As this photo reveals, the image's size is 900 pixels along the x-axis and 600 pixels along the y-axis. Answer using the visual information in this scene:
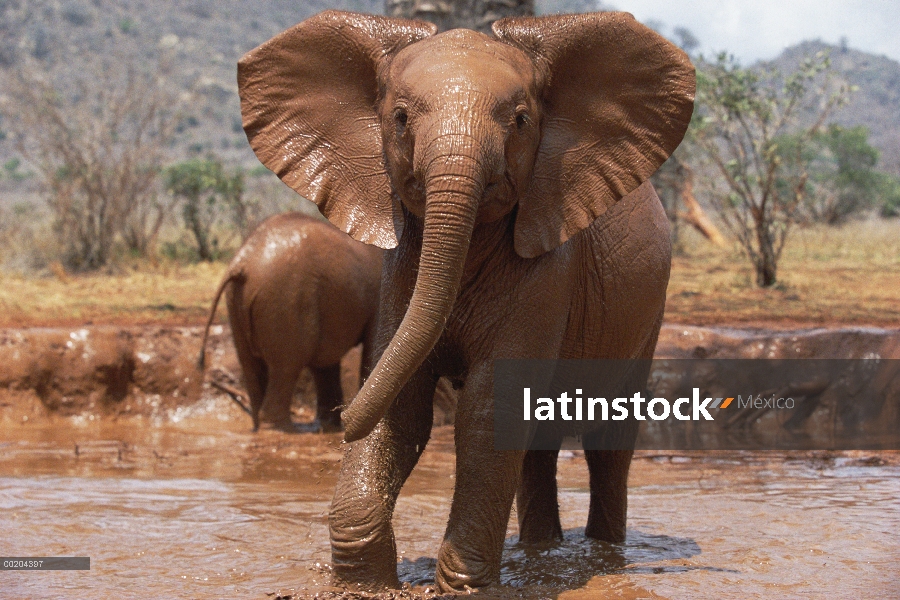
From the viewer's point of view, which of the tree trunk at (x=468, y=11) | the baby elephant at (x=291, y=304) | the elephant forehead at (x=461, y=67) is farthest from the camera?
the tree trunk at (x=468, y=11)

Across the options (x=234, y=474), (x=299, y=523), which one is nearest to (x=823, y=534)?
(x=299, y=523)

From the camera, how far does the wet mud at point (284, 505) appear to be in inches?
184

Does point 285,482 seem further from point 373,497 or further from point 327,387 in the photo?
point 373,497

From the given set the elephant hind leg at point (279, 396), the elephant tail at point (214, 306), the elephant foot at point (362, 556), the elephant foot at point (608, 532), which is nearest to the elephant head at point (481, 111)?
the elephant foot at point (362, 556)

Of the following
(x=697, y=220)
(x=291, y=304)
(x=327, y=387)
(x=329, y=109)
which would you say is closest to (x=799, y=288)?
(x=327, y=387)

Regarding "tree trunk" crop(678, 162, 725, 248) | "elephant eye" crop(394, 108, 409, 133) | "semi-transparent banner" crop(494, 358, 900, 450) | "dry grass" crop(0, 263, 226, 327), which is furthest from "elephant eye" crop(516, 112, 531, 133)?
"tree trunk" crop(678, 162, 725, 248)

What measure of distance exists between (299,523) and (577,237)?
2.32 meters

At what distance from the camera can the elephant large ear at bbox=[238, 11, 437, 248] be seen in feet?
13.7

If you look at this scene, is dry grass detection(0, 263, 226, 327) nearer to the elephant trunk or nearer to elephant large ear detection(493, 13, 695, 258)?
elephant large ear detection(493, 13, 695, 258)

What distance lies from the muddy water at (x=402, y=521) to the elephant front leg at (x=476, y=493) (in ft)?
0.74

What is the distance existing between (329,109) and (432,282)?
1072mm

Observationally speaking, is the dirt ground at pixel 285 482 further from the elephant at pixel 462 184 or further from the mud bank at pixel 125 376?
the elephant at pixel 462 184

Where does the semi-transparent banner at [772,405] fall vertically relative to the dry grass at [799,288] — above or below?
below

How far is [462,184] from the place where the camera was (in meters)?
3.53
